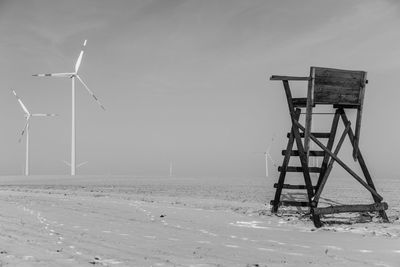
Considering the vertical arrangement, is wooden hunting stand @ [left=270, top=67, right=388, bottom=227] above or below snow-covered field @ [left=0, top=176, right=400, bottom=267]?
above

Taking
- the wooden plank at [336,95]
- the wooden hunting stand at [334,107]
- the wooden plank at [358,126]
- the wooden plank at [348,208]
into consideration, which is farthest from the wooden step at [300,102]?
the wooden plank at [348,208]

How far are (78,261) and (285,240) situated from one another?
14.2 feet

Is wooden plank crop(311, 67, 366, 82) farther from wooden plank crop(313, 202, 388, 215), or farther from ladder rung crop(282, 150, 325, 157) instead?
wooden plank crop(313, 202, 388, 215)

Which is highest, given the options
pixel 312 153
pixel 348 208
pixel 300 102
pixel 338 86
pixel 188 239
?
pixel 338 86

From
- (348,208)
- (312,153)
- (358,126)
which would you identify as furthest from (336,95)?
(348,208)

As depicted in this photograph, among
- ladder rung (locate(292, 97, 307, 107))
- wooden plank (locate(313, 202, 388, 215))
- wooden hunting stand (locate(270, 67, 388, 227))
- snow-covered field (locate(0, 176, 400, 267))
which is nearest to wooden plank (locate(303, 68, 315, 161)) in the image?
wooden hunting stand (locate(270, 67, 388, 227))

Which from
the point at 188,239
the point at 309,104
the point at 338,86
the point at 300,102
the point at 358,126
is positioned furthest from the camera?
the point at 300,102

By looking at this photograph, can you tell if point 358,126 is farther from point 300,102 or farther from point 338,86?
point 300,102

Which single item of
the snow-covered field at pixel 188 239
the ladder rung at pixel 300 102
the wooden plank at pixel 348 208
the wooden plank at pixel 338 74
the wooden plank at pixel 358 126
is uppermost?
the wooden plank at pixel 338 74

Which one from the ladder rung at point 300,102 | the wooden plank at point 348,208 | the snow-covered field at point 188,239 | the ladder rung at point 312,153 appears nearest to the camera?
the snow-covered field at point 188,239

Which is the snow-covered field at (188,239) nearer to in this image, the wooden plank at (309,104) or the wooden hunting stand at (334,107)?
the wooden hunting stand at (334,107)

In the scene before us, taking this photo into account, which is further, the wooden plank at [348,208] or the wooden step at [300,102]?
the wooden step at [300,102]

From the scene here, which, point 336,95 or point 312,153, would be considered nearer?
point 336,95

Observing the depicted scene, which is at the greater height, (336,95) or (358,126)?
(336,95)
